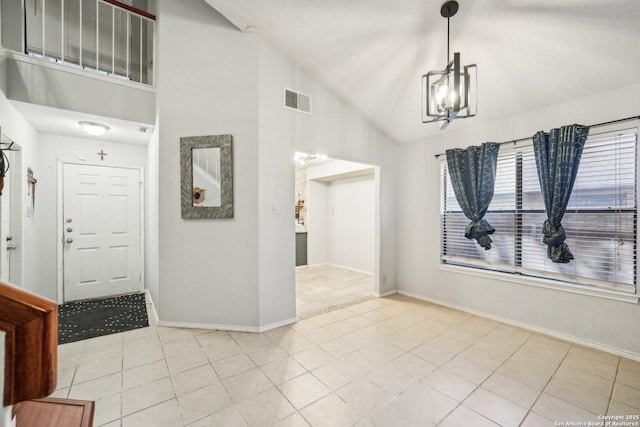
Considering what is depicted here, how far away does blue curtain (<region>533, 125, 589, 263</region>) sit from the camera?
261 centimetres

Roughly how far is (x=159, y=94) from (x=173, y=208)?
1.26 m

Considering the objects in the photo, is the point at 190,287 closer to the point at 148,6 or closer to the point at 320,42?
the point at 320,42

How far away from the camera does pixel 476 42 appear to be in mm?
2459

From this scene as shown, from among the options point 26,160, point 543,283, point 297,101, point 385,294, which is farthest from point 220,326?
point 543,283

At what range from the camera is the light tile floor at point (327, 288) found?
12.4ft

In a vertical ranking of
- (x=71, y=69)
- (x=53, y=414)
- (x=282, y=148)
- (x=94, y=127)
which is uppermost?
(x=71, y=69)

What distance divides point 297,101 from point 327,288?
298 cm

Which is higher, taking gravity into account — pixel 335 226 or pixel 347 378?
pixel 335 226

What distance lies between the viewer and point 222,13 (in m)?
2.76

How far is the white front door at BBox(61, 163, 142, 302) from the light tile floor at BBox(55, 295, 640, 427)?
5.20 feet

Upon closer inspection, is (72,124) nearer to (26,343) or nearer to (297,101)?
(297,101)

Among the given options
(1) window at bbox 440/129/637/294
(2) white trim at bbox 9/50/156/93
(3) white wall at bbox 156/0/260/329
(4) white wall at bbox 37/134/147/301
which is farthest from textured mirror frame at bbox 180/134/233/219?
(1) window at bbox 440/129/637/294

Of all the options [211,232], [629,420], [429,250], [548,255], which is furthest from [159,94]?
[629,420]

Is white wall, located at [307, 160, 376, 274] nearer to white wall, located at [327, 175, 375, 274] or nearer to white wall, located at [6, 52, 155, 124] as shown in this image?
white wall, located at [327, 175, 375, 274]
